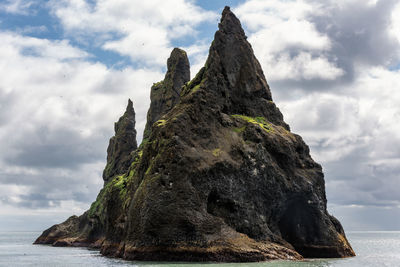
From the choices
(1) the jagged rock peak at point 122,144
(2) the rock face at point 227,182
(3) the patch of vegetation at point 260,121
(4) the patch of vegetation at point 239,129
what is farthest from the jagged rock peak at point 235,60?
(1) the jagged rock peak at point 122,144

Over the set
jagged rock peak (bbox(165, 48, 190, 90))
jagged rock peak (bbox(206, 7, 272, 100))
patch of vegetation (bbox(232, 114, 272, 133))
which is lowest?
patch of vegetation (bbox(232, 114, 272, 133))

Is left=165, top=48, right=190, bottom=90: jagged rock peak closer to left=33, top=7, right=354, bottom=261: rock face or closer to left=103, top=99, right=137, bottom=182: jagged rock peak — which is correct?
left=103, top=99, right=137, bottom=182: jagged rock peak

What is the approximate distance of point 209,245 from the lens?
4594cm

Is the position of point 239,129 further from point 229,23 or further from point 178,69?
point 178,69

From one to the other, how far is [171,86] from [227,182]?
55888 mm

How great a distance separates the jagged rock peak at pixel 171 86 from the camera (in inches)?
4083

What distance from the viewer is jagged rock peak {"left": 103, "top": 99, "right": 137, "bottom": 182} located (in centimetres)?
12425

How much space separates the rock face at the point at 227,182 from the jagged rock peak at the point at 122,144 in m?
53.5

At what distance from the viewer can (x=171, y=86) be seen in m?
104

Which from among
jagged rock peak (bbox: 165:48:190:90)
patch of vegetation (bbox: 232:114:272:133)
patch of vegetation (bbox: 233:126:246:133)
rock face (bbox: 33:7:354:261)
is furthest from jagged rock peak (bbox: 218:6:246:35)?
jagged rock peak (bbox: 165:48:190:90)

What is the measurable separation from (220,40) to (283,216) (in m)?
27.7

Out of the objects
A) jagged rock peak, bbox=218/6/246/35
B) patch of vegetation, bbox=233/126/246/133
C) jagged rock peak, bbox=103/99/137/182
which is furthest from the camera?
jagged rock peak, bbox=103/99/137/182

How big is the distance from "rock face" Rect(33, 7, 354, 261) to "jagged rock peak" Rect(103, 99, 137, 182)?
53545 millimetres

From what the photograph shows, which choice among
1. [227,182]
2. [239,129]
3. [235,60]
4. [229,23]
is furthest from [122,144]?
[227,182]
